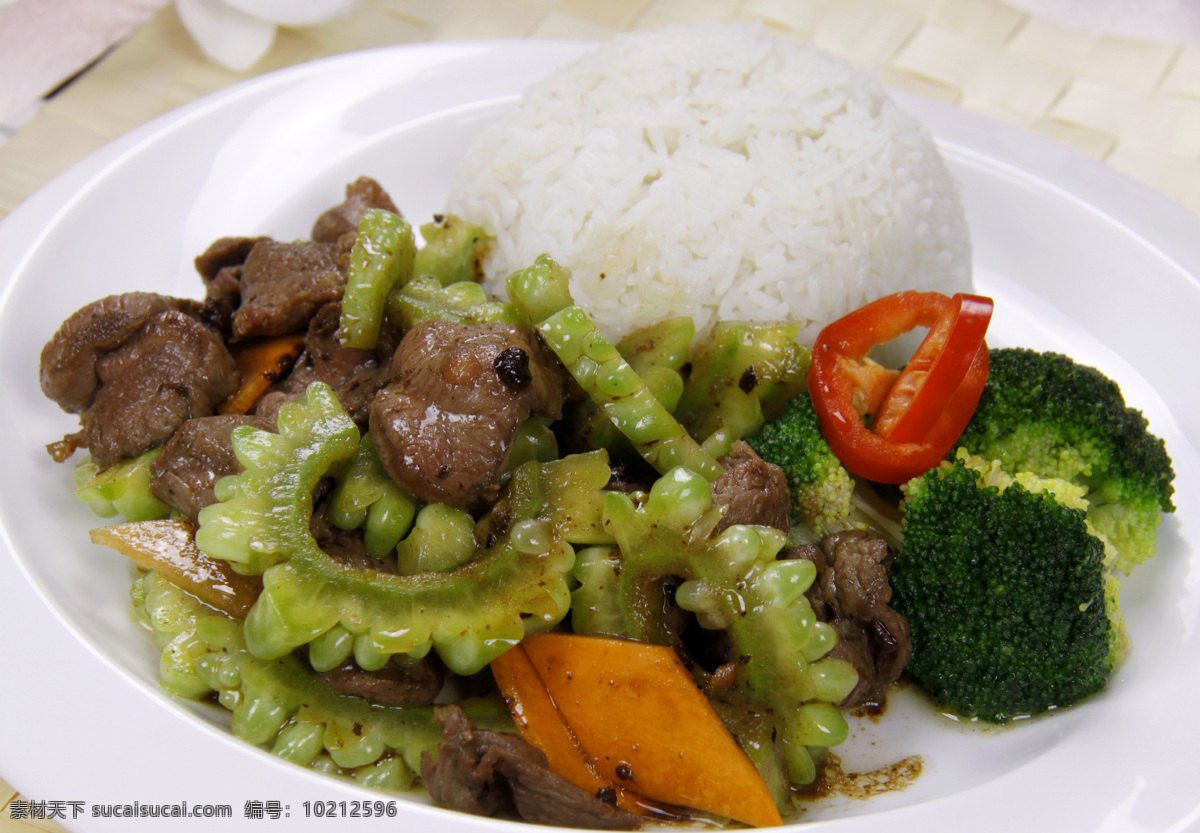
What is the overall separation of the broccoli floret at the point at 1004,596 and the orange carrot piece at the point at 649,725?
24.9 inches

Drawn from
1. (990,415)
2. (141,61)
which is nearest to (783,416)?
(990,415)

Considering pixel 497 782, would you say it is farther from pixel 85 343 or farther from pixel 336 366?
pixel 85 343

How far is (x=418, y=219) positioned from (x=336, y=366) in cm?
133

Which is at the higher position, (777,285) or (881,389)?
(777,285)

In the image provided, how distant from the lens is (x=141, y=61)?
4.22 m

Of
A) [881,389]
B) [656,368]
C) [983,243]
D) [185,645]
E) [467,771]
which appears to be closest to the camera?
[467,771]

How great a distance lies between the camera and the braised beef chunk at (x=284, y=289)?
2.84m

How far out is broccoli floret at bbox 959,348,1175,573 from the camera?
8.54 ft

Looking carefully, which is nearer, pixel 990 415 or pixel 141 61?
pixel 990 415

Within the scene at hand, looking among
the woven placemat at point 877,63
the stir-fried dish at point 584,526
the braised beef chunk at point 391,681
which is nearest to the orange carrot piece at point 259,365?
the stir-fried dish at point 584,526

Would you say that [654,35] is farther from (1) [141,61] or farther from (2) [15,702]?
(2) [15,702]

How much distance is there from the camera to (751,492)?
7.77 feet

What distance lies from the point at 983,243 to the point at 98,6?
4086 mm

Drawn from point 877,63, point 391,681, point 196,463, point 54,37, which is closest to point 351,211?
point 196,463
